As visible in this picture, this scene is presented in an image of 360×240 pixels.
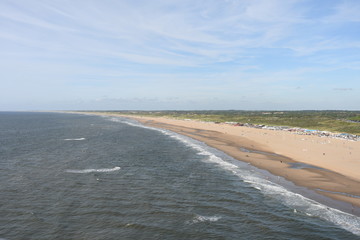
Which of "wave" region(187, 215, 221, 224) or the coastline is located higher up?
the coastline

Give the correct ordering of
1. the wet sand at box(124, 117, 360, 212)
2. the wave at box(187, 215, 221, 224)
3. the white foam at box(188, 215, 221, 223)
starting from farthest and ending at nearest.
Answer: the wet sand at box(124, 117, 360, 212)
the white foam at box(188, 215, 221, 223)
the wave at box(187, 215, 221, 224)

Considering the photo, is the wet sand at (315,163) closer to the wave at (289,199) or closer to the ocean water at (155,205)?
the wave at (289,199)

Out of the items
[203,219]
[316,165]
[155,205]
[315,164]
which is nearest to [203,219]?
[203,219]

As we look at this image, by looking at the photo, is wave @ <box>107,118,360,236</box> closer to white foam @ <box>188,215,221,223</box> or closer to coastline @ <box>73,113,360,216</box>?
white foam @ <box>188,215,221,223</box>

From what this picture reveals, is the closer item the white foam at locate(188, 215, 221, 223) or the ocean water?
the ocean water

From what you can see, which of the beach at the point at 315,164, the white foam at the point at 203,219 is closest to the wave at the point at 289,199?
the white foam at the point at 203,219

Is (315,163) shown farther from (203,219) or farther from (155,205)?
(155,205)

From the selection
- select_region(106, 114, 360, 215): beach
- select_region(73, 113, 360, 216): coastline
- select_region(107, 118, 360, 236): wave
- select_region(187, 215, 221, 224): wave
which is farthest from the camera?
select_region(106, 114, 360, 215): beach

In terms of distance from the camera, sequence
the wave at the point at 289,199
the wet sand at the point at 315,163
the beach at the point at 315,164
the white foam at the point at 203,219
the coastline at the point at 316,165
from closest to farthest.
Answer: the wave at the point at 289,199 < the white foam at the point at 203,219 < the coastline at the point at 316,165 < the beach at the point at 315,164 < the wet sand at the point at 315,163

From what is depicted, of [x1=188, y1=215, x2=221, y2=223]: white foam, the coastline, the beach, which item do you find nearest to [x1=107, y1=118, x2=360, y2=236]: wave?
→ [x1=188, y1=215, x2=221, y2=223]: white foam
